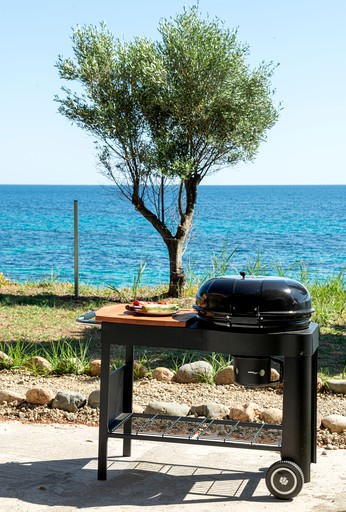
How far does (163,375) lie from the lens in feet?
20.9

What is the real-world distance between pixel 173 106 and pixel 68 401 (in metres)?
6.99

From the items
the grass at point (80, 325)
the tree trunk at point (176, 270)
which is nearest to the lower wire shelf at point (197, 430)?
the grass at point (80, 325)

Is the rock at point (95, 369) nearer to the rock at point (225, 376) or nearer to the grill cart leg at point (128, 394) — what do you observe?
the rock at point (225, 376)

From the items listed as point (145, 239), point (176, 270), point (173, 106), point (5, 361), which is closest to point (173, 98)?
point (173, 106)

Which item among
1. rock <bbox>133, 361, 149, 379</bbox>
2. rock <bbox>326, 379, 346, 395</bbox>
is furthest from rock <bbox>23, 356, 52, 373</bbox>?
rock <bbox>326, 379, 346, 395</bbox>

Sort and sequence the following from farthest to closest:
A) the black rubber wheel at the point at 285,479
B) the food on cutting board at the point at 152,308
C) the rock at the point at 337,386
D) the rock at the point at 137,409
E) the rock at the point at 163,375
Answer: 1. the rock at the point at 163,375
2. the rock at the point at 337,386
3. the rock at the point at 137,409
4. the food on cutting board at the point at 152,308
5. the black rubber wheel at the point at 285,479

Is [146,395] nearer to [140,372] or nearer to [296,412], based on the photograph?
[140,372]

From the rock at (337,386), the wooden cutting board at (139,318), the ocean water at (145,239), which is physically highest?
the wooden cutting board at (139,318)

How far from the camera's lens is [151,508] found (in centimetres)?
380

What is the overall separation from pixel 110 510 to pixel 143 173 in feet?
28.5

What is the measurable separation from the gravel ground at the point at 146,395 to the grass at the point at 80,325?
0.29m

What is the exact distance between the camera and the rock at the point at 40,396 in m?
5.50

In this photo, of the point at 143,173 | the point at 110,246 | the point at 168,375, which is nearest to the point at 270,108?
the point at 143,173

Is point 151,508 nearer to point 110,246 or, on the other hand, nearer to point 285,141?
point 110,246
